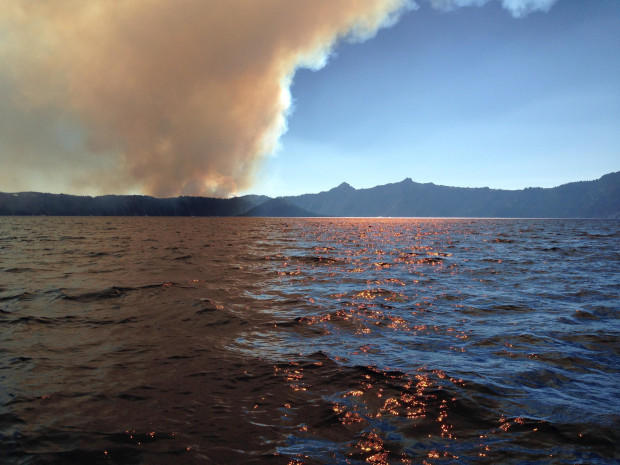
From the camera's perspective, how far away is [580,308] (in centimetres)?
1220

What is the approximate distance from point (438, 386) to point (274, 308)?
282 inches

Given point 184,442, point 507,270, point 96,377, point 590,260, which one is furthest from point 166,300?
point 590,260

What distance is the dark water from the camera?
15.0 ft

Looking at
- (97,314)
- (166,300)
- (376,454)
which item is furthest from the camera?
(166,300)

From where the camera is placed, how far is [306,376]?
265 inches

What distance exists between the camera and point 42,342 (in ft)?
27.9

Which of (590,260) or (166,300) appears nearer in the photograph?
(166,300)

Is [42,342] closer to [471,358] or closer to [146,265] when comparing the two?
[471,358]

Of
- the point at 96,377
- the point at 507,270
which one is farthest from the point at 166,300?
the point at 507,270

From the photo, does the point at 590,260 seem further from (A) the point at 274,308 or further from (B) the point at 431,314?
(A) the point at 274,308

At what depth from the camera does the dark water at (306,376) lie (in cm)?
457

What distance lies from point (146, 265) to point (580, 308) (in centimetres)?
2415

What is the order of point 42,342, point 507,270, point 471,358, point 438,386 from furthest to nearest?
point 507,270
point 42,342
point 471,358
point 438,386

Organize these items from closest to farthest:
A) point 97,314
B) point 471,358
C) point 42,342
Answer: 1. point 471,358
2. point 42,342
3. point 97,314
